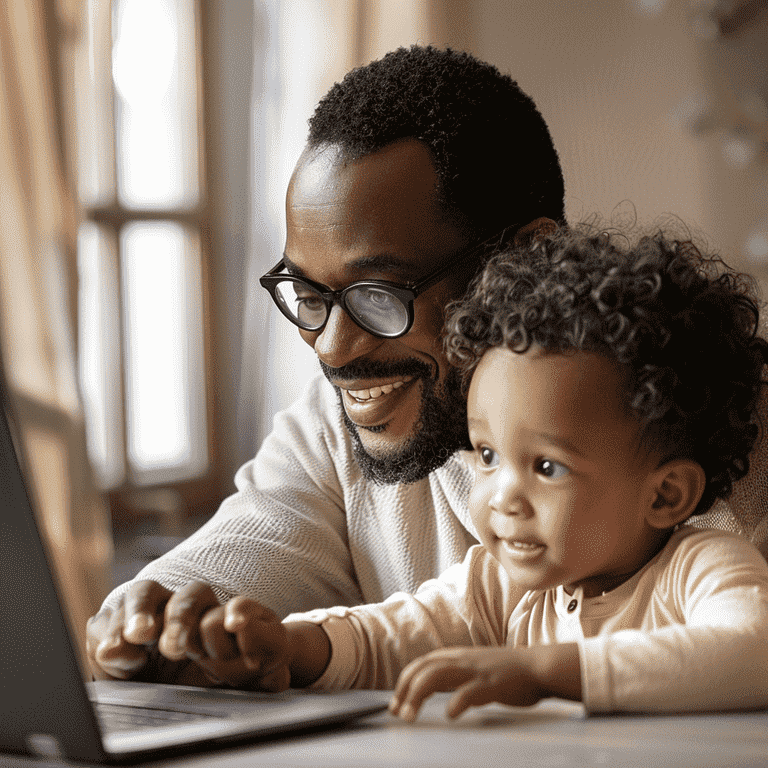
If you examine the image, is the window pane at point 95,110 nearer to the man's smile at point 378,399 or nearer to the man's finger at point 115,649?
the man's smile at point 378,399

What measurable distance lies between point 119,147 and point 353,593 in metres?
2.08

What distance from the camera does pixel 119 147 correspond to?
305 centimetres

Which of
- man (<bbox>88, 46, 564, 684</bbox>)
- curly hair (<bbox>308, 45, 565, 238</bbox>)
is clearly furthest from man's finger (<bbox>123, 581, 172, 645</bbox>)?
curly hair (<bbox>308, 45, 565, 238</bbox>)

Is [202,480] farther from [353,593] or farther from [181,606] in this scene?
[181,606]

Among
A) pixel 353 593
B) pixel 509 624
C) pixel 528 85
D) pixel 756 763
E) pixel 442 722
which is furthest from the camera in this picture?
pixel 528 85

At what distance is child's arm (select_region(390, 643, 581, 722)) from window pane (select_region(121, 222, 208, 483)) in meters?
2.56

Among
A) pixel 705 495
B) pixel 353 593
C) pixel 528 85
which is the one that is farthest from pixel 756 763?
pixel 528 85

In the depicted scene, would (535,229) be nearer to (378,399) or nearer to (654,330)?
(378,399)

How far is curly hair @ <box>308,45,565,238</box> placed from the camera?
1.13 m

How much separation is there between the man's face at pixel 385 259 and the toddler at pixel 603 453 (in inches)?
9.2

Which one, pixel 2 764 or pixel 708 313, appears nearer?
pixel 2 764

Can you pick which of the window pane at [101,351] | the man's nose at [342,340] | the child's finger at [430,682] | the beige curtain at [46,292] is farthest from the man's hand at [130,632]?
the window pane at [101,351]

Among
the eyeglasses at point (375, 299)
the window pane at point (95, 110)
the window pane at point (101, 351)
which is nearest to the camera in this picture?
the eyeglasses at point (375, 299)

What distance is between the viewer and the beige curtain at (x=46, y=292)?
247cm
